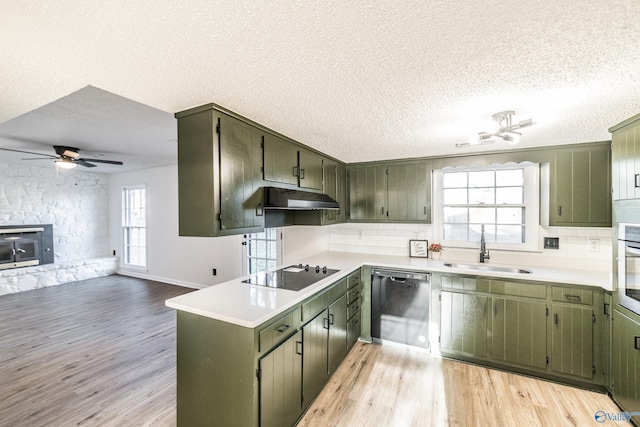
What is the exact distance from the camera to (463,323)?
9.17 ft

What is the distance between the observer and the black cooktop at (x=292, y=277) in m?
2.28

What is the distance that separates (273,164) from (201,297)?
3.95ft

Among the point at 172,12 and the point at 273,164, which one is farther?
the point at 273,164

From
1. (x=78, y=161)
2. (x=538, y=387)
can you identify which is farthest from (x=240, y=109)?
(x=78, y=161)

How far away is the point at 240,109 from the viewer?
6.14 ft

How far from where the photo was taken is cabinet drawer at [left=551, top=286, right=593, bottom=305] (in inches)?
92.9

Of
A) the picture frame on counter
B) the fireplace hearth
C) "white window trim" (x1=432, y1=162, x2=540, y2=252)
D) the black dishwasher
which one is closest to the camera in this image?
the black dishwasher


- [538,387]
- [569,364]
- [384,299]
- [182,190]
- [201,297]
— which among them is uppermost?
[182,190]

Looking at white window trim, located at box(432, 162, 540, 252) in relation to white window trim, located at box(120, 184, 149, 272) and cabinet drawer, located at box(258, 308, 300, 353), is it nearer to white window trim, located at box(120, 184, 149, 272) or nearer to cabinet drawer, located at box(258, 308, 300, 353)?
cabinet drawer, located at box(258, 308, 300, 353)

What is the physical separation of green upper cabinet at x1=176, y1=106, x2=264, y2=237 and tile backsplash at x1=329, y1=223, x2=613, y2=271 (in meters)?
2.27

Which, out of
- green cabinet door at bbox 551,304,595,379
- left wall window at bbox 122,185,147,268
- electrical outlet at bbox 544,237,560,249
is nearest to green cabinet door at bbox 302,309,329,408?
green cabinet door at bbox 551,304,595,379

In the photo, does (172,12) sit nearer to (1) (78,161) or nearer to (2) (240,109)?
(2) (240,109)

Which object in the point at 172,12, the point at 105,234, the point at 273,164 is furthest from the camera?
the point at 105,234

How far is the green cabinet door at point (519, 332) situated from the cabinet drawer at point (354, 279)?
1.34m
